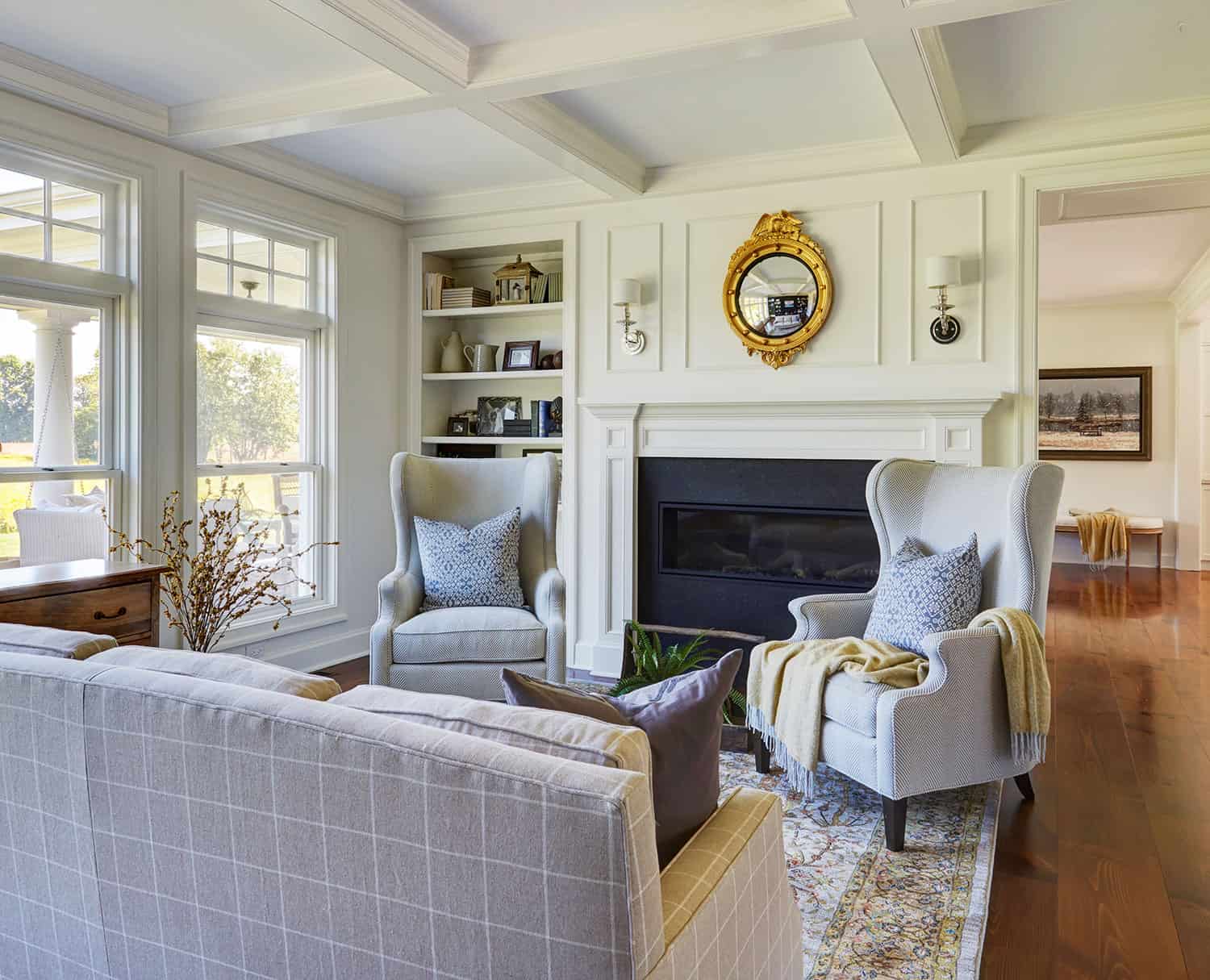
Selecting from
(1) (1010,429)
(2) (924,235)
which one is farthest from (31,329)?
(1) (1010,429)

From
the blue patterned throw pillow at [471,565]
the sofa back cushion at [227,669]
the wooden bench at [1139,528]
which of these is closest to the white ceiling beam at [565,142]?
the blue patterned throw pillow at [471,565]

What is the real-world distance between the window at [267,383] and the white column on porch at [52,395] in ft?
2.00

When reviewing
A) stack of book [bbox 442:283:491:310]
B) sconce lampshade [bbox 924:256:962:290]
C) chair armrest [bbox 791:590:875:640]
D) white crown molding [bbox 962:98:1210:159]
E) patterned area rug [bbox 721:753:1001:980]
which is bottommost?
patterned area rug [bbox 721:753:1001:980]

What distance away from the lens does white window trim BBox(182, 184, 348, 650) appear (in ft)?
13.8

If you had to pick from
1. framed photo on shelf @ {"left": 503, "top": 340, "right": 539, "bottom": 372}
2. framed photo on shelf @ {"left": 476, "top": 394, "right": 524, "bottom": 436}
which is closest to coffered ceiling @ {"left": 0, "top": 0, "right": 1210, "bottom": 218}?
framed photo on shelf @ {"left": 503, "top": 340, "right": 539, "bottom": 372}

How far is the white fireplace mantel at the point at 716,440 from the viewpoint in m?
4.20

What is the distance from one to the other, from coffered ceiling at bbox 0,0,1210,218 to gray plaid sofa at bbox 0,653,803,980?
215 cm

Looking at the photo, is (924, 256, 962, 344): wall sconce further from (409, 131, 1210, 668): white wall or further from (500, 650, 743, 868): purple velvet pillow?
(500, 650, 743, 868): purple velvet pillow

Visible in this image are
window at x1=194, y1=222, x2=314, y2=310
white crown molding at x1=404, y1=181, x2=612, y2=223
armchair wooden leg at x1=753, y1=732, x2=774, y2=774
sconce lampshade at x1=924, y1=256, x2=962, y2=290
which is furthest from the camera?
white crown molding at x1=404, y1=181, x2=612, y2=223

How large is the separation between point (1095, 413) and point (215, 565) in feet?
28.0

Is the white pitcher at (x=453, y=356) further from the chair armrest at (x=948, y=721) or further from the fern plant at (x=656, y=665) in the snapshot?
the chair armrest at (x=948, y=721)

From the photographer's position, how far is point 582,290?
5.04 m

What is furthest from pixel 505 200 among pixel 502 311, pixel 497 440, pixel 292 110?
pixel 292 110

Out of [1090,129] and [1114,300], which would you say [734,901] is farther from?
[1114,300]
